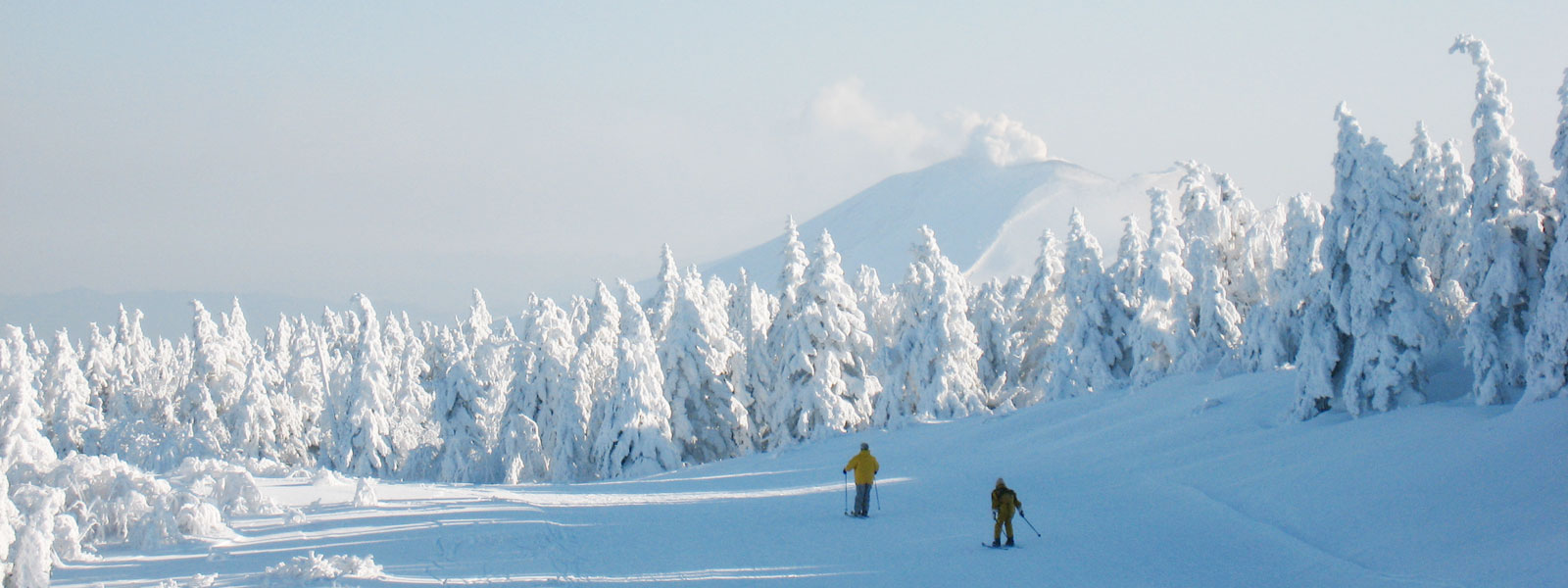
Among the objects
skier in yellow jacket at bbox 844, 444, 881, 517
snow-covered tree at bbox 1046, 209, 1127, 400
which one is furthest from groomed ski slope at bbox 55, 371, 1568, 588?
snow-covered tree at bbox 1046, 209, 1127, 400

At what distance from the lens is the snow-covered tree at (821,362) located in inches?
1588

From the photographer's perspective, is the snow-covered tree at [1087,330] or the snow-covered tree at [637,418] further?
the snow-covered tree at [1087,330]

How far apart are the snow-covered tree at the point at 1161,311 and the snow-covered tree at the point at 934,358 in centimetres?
676

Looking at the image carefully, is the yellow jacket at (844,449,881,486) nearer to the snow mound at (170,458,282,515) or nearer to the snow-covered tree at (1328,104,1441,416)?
the snow mound at (170,458,282,515)

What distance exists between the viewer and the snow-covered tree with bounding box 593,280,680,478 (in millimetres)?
38656

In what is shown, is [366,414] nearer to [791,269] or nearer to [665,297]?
[665,297]

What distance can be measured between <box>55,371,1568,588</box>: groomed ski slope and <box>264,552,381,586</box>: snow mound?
14 cm

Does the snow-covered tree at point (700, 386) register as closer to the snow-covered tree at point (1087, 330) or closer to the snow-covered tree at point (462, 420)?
the snow-covered tree at point (462, 420)

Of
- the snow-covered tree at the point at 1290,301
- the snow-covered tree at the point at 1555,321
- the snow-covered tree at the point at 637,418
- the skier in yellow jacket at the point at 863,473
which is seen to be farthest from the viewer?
the snow-covered tree at the point at 637,418

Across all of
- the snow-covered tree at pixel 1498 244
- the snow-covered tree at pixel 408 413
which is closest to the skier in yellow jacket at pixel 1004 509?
the snow-covered tree at pixel 1498 244

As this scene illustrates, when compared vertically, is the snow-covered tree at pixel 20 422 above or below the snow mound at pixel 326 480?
above

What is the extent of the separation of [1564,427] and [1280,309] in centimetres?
1645

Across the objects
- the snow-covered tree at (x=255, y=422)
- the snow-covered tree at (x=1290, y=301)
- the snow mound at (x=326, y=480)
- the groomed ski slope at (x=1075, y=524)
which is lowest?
the groomed ski slope at (x=1075, y=524)

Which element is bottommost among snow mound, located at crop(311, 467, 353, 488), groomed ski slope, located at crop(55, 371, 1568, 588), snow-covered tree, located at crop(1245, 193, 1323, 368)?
groomed ski slope, located at crop(55, 371, 1568, 588)
